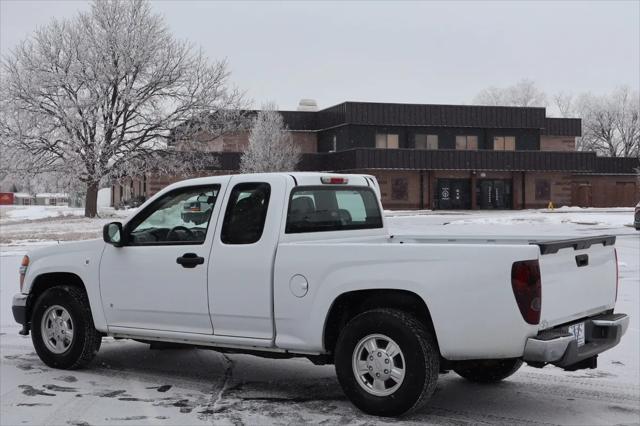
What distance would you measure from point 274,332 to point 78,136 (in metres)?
41.5

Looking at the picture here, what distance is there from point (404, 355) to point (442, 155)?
5687 cm

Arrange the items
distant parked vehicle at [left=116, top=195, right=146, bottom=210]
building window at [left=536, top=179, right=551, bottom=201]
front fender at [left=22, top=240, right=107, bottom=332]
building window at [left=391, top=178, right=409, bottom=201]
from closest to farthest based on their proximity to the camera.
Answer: front fender at [left=22, top=240, right=107, bottom=332] → building window at [left=391, top=178, right=409, bottom=201] → building window at [left=536, top=179, right=551, bottom=201] → distant parked vehicle at [left=116, top=195, right=146, bottom=210]

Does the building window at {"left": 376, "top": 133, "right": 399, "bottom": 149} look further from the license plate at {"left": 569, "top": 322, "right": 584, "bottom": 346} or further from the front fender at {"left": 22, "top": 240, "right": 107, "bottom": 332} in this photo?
the license plate at {"left": 569, "top": 322, "right": 584, "bottom": 346}

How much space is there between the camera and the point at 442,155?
61.6m

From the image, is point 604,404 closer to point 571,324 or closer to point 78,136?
point 571,324

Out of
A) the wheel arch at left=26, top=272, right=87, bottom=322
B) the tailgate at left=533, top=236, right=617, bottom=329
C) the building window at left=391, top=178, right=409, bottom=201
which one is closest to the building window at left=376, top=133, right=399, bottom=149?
the building window at left=391, top=178, right=409, bottom=201

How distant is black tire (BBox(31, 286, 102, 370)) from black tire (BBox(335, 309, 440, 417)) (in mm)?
2854

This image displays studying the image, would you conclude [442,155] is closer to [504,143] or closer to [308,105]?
[504,143]

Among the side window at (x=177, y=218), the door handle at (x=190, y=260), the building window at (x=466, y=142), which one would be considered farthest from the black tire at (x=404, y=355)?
the building window at (x=466, y=142)

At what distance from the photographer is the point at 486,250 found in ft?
18.0

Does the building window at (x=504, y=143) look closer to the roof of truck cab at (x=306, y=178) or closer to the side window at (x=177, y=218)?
the roof of truck cab at (x=306, y=178)

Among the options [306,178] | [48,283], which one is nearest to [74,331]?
[48,283]

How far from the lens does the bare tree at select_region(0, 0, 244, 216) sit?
44.2 m

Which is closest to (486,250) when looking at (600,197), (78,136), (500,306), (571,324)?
(500,306)
